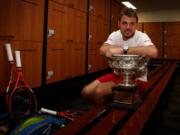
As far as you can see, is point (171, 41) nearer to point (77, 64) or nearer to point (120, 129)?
point (77, 64)

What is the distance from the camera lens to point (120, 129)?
1.20m

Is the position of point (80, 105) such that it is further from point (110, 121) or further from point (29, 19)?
point (110, 121)

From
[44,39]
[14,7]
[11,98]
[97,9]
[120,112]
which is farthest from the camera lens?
[97,9]

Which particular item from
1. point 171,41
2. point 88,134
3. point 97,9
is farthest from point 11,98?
point 171,41

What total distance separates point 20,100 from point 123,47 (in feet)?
4.31

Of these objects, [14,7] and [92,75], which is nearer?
[14,7]

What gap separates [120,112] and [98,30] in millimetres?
4223

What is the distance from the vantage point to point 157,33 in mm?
9312

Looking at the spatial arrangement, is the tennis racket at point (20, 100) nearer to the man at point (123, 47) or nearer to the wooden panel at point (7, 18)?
the wooden panel at point (7, 18)

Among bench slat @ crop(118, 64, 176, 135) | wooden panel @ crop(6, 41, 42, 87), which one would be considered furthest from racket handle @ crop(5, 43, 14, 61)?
bench slat @ crop(118, 64, 176, 135)

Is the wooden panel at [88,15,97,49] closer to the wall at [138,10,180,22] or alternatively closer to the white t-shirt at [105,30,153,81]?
the white t-shirt at [105,30,153,81]

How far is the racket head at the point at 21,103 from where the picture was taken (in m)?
2.45

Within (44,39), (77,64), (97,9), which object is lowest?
(77,64)

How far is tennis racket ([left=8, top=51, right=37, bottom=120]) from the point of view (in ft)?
8.06
